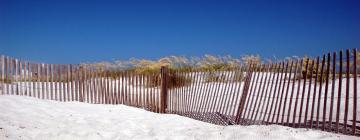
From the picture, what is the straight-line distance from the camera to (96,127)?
314 inches

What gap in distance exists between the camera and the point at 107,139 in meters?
7.05

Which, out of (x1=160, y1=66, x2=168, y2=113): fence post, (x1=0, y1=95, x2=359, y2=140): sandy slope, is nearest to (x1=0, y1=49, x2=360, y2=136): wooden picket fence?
(x1=160, y1=66, x2=168, y2=113): fence post

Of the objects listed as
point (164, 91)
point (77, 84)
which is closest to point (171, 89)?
point (164, 91)

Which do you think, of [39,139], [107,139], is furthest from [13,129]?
[107,139]

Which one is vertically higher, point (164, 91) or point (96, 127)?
point (164, 91)

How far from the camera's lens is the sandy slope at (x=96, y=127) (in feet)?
21.9

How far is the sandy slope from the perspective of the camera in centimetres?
668

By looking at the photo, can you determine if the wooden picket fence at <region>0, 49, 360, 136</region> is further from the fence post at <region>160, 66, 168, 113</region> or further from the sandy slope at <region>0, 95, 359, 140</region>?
the sandy slope at <region>0, 95, 359, 140</region>

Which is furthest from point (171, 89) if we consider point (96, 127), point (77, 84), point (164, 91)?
point (96, 127)

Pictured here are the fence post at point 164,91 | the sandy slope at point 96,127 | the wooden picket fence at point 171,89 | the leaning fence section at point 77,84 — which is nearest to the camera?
the sandy slope at point 96,127

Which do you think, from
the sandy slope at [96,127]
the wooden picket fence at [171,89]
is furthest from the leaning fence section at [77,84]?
the sandy slope at [96,127]

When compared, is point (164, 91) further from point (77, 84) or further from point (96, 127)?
point (96, 127)

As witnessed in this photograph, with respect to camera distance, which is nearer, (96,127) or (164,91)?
(96,127)

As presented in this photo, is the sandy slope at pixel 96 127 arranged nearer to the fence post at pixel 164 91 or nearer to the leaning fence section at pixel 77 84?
the leaning fence section at pixel 77 84
